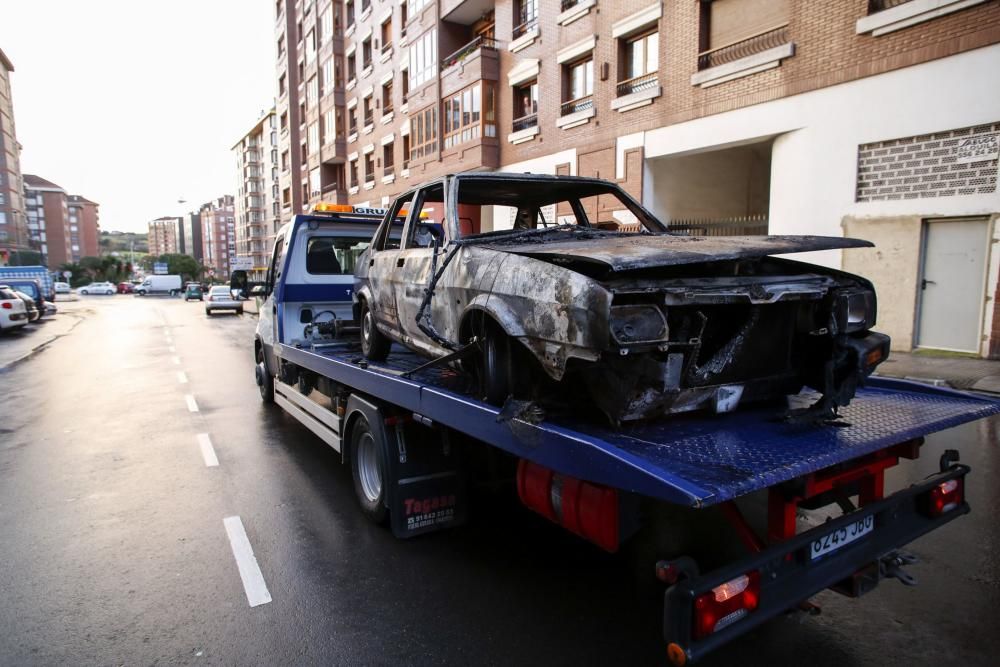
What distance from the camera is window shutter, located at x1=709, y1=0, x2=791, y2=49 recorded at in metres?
12.5

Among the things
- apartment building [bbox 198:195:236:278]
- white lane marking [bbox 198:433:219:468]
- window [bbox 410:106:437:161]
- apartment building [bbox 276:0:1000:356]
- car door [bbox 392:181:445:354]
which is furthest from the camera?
apartment building [bbox 198:195:236:278]

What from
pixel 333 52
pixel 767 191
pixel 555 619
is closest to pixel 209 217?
pixel 333 52

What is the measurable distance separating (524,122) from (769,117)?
945 cm

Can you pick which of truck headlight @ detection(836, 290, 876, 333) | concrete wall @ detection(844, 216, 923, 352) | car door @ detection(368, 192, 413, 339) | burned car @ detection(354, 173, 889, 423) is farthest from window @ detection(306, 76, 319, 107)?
truck headlight @ detection(836, 290, 876, 333)

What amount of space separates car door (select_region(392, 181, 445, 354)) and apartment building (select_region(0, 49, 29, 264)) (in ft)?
A: 269

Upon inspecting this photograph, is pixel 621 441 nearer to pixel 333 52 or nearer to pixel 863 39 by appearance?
pixel 863 39

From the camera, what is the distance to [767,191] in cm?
1622

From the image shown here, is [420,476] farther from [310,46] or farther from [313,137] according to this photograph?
[310,46]

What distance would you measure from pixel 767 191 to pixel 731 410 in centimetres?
1501

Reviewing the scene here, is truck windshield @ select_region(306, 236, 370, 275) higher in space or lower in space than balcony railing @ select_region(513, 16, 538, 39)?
lower

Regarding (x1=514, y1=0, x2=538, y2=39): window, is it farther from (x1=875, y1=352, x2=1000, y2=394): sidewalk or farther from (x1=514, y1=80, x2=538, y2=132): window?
(x1=875, y1=352, x2=1000, y2=394): sidewalk

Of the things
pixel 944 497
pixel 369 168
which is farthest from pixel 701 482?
pixel 369 168

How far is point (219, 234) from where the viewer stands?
142 meters

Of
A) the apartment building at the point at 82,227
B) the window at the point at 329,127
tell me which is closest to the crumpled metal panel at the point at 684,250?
the window at the point at 329,127
